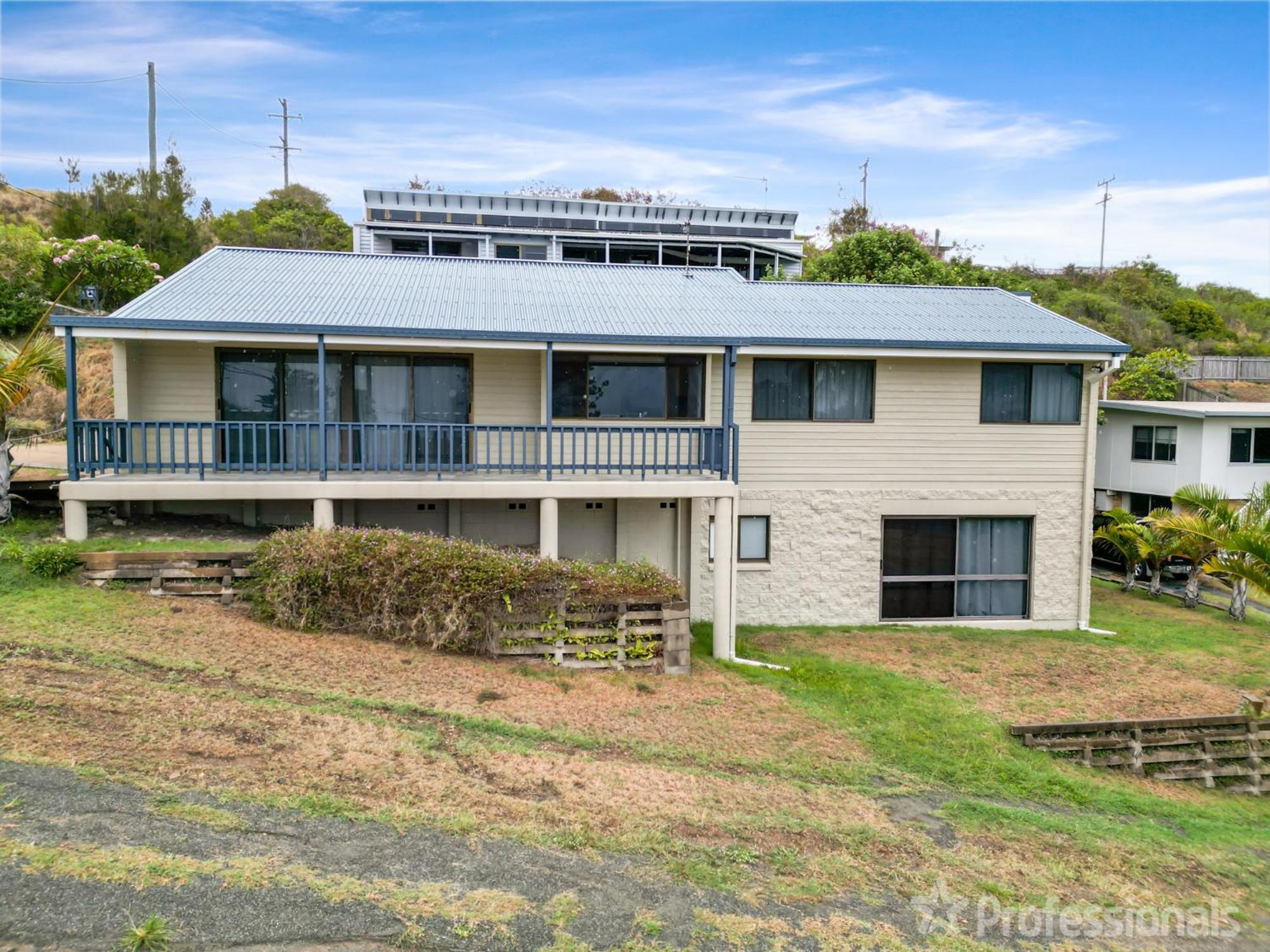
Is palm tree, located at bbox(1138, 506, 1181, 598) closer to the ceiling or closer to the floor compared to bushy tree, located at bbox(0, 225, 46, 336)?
closer to the floor

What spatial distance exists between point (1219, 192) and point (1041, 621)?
2223 inches

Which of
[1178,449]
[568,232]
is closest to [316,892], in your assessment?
[1178,449]

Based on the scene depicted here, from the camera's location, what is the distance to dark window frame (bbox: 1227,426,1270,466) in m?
22.6

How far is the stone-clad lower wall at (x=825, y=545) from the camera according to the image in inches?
559

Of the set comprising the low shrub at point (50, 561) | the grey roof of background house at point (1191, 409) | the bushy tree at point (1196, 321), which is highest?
the bushy tree at point (1196, 321)

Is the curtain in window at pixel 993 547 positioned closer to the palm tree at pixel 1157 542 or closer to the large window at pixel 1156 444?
the palm tree at pixel 1157 542

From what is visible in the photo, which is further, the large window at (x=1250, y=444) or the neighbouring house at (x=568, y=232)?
the neighbouring house at (x=568, y=232)

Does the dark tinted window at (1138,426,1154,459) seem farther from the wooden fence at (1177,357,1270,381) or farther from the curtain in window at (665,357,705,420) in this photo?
the curtain in window at (665,357,705,420)

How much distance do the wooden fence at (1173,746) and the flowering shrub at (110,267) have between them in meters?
21.8

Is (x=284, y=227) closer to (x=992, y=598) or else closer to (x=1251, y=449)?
(x=992, y=598)

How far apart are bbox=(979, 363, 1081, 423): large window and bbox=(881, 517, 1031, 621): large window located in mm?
1847

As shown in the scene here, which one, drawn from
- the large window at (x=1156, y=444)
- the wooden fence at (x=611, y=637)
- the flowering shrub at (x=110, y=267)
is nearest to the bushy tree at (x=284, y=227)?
the flowering shrub at (x=110, y=267)

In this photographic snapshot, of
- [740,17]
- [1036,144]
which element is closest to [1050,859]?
[740,17]

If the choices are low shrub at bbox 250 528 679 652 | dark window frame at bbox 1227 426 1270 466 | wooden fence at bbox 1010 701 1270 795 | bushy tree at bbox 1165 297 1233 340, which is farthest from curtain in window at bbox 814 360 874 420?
bushy tree at bbox 1165 297 1233 340
